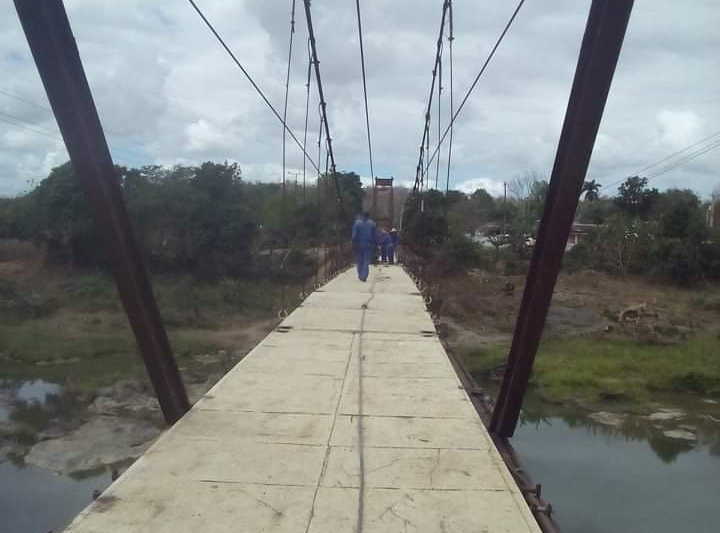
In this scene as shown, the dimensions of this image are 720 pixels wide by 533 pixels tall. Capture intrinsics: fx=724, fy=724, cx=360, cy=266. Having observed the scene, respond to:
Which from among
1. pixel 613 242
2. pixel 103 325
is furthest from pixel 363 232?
pixel 613 242

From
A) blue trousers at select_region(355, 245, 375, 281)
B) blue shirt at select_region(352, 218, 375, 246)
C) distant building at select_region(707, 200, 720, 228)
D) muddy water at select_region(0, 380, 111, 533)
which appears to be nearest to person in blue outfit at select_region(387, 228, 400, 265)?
blue trousers at select_region(355, 245, 375, 281)

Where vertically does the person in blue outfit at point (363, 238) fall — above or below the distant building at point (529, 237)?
above

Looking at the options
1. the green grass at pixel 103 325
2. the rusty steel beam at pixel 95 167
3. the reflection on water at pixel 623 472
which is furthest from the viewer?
the green grass at pixel 103 325

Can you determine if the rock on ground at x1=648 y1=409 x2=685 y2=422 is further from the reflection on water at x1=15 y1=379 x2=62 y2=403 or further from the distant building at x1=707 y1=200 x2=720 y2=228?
the distant building at x1=707 y1=200 x2=720 y2=228

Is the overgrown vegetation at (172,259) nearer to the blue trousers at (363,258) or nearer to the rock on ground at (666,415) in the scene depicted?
the blue trousers at (363,258)

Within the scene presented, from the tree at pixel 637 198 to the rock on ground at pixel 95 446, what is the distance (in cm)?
2628

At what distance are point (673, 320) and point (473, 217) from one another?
21.4m

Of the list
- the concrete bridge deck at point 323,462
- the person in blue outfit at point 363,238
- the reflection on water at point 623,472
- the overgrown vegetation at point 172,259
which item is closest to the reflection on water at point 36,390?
the overgrown vegetation at point 172,259

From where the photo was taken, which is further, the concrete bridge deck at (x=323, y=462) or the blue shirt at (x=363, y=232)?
the blue shirt at (x=363, y=232)

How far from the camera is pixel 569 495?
1108cm

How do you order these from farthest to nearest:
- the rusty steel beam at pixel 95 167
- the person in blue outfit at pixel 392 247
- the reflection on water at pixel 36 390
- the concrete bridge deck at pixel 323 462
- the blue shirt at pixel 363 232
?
1. the person in blue outfit at pixel 392 247
2. the reflection on water at pixel 36 390
3. the blue shirt at pixel 363 232
4. the rusty steel beam at pixel 95 167
5. the concrete bridge deck at pixel 323 462

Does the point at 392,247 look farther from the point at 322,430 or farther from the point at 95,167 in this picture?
the point at 95,167

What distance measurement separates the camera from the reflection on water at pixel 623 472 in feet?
34.4

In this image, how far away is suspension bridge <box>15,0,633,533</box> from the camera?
7.11ft
